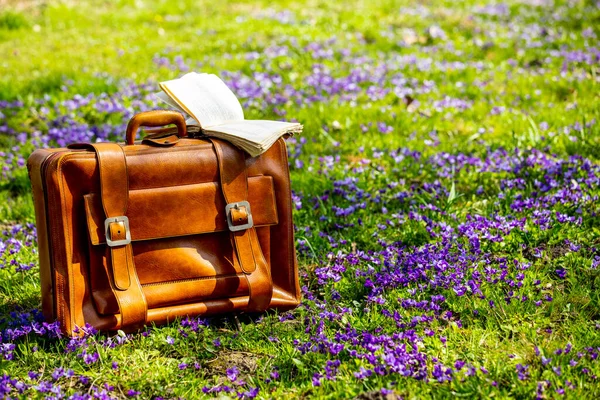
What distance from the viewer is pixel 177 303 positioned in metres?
3.72

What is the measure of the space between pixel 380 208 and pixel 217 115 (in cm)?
166

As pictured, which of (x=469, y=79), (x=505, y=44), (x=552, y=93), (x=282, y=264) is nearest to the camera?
(x=282, y=264)

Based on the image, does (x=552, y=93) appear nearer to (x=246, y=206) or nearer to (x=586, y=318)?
(x=586, y=318)

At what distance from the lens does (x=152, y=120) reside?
12.2 feet

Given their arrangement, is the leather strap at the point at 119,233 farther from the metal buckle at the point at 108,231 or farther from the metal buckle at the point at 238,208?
the metal buckle at the point at 238,208

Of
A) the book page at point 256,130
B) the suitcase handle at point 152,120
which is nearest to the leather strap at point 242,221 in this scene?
the book page at point 256,130

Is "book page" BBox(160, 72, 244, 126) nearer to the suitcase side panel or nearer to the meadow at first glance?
the suitcase side panel

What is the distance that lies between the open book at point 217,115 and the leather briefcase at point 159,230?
4.0 inches

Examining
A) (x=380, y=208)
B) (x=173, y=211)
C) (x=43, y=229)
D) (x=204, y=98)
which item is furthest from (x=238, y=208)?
(x=380, y=208)

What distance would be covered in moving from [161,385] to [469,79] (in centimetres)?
609

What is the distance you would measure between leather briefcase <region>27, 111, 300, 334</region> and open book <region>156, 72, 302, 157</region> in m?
0.10

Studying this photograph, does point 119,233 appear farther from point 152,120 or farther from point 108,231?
point 152,120

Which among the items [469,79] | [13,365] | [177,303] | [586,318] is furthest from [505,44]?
[13,365]

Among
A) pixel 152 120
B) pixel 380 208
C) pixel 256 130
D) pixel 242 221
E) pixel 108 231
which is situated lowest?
pixel 380 208
